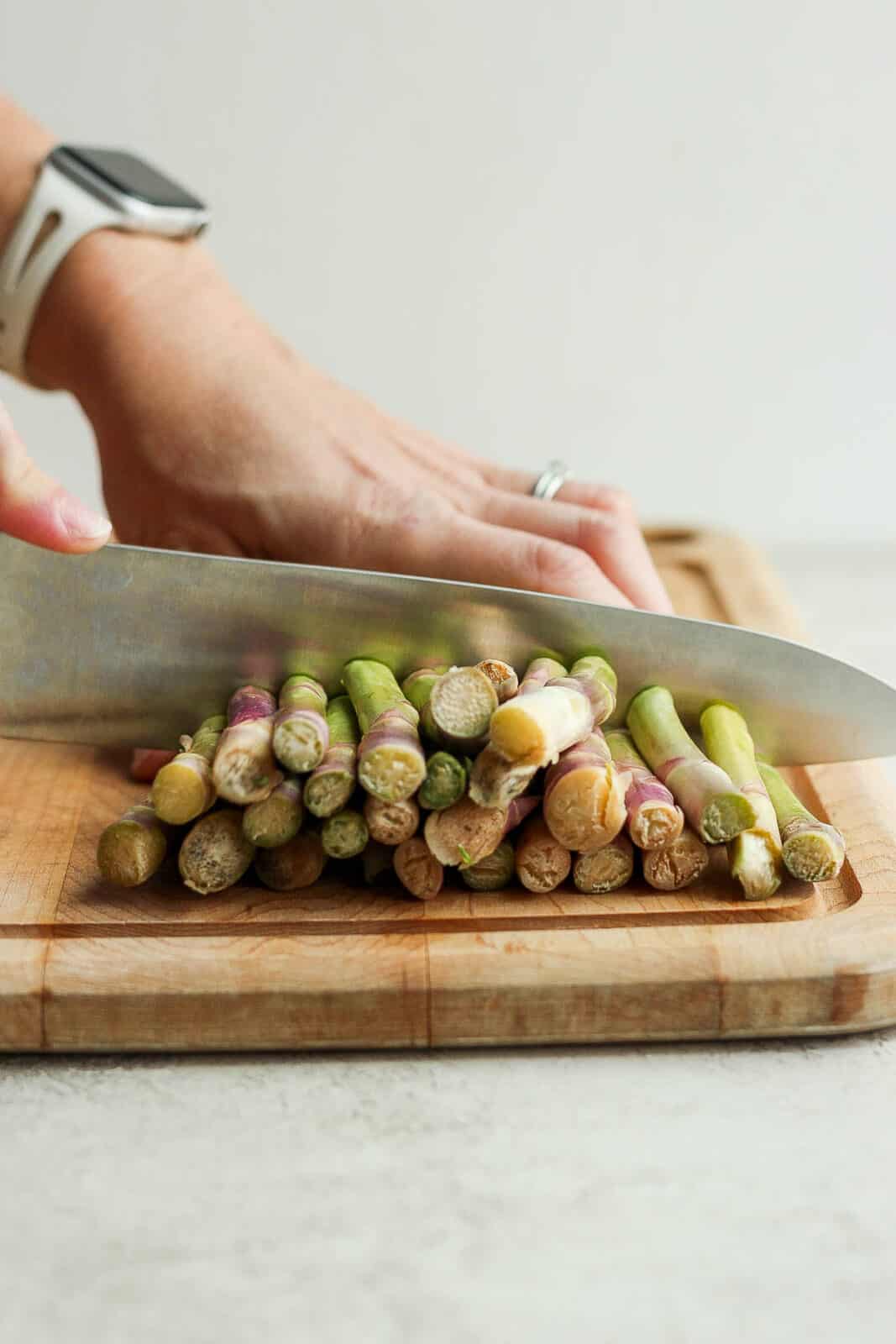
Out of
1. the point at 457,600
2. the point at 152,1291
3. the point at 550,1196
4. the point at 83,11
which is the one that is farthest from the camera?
the point at 83,11

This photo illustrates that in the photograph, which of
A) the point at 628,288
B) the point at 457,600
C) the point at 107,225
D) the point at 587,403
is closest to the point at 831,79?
the point at 628,288

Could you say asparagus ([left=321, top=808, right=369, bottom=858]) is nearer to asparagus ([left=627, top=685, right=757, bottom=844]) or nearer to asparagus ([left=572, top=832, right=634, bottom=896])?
asparagus ([left=572, top=832, right=634, bottom=896])

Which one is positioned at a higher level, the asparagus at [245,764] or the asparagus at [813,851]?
the asparagus at [813,851]

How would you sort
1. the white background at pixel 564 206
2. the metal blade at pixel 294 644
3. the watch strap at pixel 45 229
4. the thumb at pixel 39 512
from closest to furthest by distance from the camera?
the thumb at pixel 39 512, the metal blade at pixel 294 644, the watch strap at pixel 45 229, the white background at pixel 564 206

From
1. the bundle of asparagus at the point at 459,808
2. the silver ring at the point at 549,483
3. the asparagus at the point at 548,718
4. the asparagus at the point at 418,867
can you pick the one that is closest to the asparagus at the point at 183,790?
the bundle of asparagus at the point at 459,808

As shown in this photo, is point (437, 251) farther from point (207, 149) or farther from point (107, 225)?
point (107, 225)

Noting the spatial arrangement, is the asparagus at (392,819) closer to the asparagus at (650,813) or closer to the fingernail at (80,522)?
the asparagus at (650,813)

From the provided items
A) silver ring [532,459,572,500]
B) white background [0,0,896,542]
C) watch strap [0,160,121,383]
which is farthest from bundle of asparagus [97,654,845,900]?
white background [0,0,896,542]
